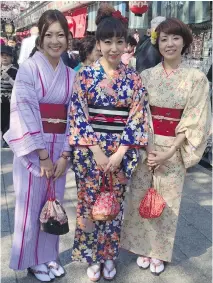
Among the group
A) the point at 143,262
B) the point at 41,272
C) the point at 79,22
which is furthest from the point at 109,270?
the point at 79,22

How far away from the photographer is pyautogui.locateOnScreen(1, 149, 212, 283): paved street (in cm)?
244

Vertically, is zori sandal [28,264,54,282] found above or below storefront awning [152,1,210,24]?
below

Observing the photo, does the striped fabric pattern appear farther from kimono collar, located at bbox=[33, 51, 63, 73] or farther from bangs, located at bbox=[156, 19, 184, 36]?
bangs, located at bbox=[156, 19, 184, 36]

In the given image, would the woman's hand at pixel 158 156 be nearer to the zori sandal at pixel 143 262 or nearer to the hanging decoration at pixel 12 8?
the zori sandal at pixel 143 262

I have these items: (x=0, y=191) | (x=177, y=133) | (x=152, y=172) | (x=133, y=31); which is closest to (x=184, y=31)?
(x=177, y=133)

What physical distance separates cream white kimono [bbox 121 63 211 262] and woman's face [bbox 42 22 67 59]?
0.62 metres

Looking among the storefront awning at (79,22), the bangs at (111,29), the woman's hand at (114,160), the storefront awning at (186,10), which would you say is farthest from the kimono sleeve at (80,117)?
the storefront awning at (79,22)

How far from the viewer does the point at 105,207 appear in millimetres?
2178

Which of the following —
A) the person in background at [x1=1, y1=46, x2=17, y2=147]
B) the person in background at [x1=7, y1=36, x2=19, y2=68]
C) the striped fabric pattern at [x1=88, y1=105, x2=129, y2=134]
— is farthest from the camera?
the person in background at [x1=7, y1=36, x2=19, y2=68]

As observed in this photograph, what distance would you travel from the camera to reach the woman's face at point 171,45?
7.49 feet

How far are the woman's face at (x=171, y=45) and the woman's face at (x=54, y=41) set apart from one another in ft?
2.08

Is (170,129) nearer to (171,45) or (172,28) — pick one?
(171,45)

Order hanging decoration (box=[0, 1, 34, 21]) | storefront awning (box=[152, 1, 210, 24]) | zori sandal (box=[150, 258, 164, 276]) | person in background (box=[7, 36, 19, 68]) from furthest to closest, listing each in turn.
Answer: hanging decoration (box=[0, 1, 34, 21]) < person in background (box=[7, 36, 19, 68]) < storefront awning (box=[152, 1, 210, 24]) < zori sandal (box=[150, 258, 164, 276])

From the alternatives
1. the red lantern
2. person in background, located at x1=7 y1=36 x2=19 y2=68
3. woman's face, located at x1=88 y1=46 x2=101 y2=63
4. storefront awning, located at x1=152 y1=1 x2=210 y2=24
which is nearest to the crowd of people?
woman's face, located at x1=88 y1=46 x2=101 y2=63
